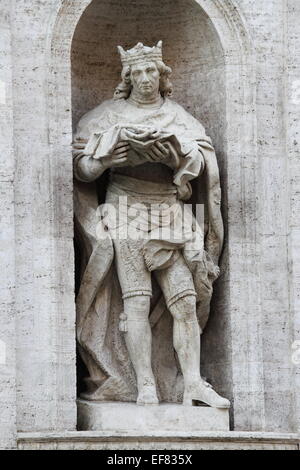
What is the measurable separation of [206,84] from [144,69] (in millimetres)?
703

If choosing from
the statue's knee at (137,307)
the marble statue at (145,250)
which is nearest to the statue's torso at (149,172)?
the marble statue at (145,250)

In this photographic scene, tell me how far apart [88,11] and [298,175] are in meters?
2.01

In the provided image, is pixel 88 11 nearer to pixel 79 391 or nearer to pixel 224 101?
pixel 224 101

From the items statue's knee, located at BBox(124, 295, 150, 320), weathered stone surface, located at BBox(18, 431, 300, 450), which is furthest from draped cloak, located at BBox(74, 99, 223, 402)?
weathered stone surface, located at BBox(18, 431, 300, 450)

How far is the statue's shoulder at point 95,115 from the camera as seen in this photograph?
65.9 feet

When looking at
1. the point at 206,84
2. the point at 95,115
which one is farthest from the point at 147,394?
the point at 206,84

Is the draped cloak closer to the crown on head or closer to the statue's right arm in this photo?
the statue's right arm

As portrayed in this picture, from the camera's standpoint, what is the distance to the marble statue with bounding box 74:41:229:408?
64.9 ft

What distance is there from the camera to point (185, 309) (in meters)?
19.9

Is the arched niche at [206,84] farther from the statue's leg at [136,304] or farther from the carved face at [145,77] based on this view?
the statue's leg at [136,304]

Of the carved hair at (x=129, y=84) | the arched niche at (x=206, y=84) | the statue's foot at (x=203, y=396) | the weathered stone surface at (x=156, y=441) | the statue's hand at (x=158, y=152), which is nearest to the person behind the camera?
the weathered stone surface at (x=156, y=441)

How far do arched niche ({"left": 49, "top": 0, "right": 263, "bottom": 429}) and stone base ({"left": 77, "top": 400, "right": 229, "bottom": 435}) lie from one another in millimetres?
307

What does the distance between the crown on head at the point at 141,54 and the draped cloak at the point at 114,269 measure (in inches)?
13.3

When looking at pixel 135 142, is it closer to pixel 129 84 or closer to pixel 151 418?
pixel 129 84
